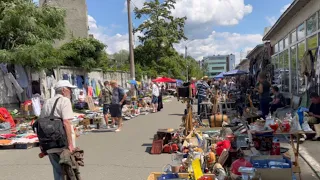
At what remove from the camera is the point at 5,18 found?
42.9 ft

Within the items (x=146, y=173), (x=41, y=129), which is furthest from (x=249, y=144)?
(x=41, y=129)

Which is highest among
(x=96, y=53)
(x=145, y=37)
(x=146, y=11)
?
(x=146, y=11)

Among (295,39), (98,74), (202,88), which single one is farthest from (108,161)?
(98,74)

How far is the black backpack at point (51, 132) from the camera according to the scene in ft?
13.2

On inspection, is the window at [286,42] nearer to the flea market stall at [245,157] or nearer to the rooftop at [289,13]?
the rooftop at [289,13]

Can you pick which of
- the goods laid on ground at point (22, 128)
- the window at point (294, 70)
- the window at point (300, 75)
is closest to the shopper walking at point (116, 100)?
the goods laid on ground at point (22, 128)

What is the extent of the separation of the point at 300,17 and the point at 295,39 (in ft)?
5.22

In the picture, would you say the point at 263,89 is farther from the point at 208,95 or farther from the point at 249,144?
the point at 249,144

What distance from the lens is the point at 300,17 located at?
12.4 metres

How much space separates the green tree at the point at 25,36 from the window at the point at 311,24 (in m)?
10.1

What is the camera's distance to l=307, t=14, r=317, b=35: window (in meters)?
10.6

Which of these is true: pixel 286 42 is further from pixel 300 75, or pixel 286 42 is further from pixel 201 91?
pixel 201 91

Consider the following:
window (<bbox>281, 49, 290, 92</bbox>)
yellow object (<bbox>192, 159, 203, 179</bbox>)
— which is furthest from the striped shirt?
yellow object (<bbox>192, 159, 203, 179</bbox>)

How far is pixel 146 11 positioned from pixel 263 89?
35.6 m
